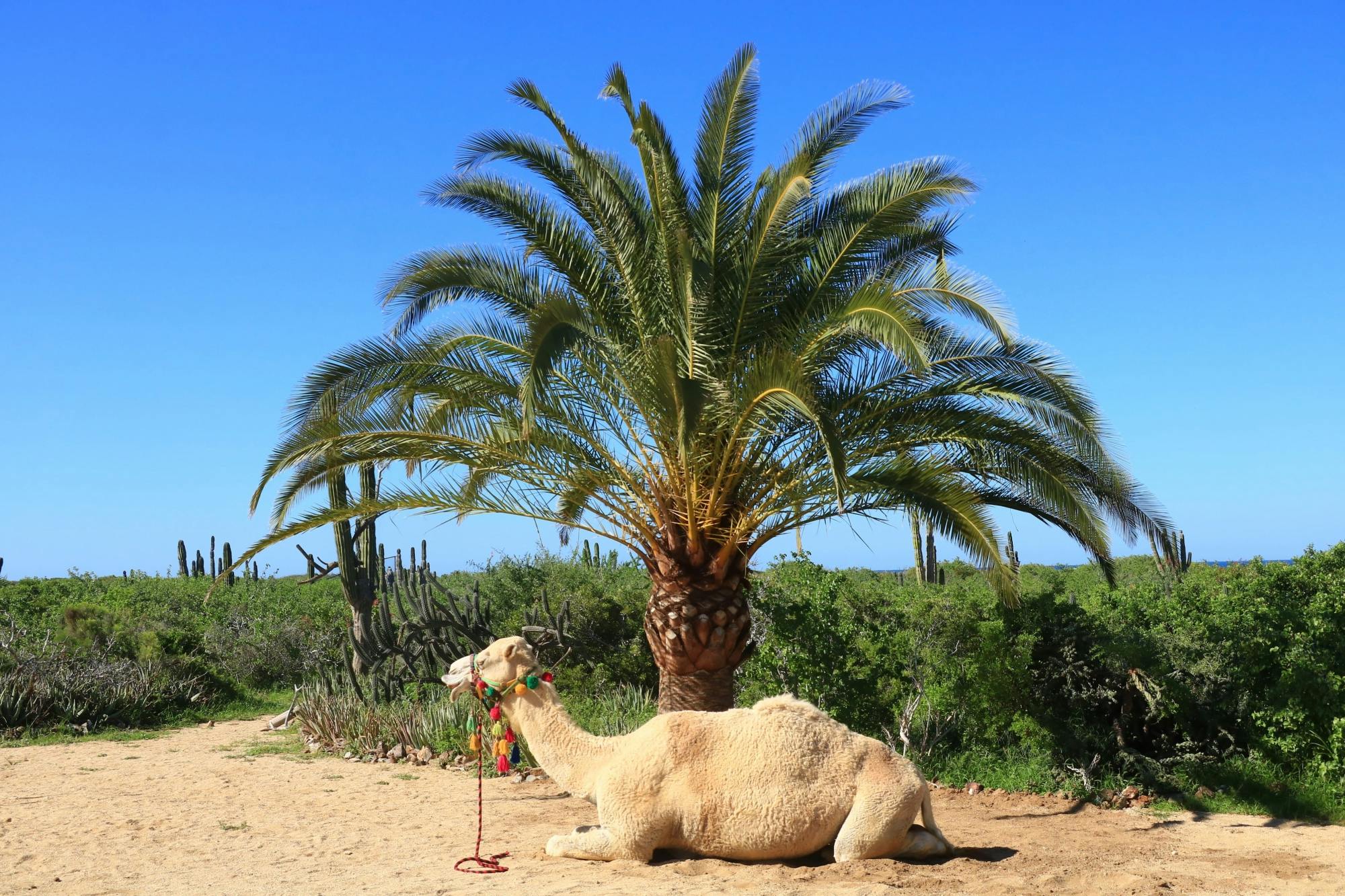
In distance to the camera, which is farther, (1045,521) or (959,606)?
(959,606)

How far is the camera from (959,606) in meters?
11.9

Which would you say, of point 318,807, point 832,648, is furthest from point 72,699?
point 832,648

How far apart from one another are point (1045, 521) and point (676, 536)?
371 cm

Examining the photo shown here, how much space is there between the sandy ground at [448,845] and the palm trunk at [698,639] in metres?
1.41

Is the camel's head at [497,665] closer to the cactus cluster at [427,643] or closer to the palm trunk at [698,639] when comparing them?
the palm trunk at [698,639]

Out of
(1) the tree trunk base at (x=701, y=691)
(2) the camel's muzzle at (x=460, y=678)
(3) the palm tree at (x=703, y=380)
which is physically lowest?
(1) the tree trunk base at (x=701, y=691)

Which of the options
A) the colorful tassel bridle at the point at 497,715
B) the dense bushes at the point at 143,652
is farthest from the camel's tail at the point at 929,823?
the dense bushes at the point at 143,652

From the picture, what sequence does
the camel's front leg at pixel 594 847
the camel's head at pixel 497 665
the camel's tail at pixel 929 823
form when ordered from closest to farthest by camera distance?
the camel's front leg at pixel 594 847 → the camel's tail at pixel 929 823 → the camel's head at pixel 497 665

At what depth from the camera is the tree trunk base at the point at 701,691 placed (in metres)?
10.1

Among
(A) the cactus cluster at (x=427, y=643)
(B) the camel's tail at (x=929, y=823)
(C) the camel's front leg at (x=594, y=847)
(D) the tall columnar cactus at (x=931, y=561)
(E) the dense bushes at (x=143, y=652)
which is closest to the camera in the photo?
(C) the camel's front leg at (x=594, y=847)

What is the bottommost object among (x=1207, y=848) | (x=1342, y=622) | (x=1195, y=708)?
(x=1207, y=848)

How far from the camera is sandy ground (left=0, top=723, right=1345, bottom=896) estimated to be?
22.8ft

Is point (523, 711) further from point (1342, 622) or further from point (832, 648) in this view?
point (1342, 622)

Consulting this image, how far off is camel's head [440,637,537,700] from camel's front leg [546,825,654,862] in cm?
118
